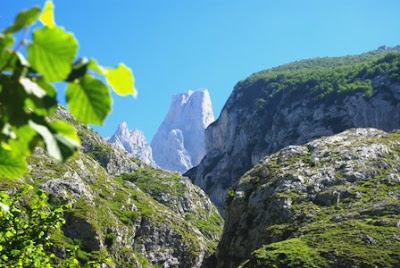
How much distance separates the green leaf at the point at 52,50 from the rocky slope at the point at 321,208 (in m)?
32.2

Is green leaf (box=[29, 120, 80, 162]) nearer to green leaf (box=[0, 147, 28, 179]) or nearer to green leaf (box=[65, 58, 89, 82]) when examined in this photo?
Answer: green leaf (box=[65, 58, 89, 82])

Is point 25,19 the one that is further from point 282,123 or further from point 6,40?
point 282,123

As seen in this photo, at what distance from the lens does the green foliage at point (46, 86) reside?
1.35 m

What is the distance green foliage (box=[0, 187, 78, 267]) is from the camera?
10508 millimetres

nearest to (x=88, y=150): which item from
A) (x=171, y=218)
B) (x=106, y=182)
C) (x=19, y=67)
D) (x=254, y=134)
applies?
(x=106, y=182)

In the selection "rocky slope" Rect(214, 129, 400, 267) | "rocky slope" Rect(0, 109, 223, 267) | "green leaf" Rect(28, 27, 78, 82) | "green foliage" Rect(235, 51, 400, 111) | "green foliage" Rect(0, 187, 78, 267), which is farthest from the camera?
"green foliage" Rect(235, 51, 400, 111)

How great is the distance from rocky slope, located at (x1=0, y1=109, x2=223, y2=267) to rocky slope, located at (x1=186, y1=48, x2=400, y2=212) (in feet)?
118

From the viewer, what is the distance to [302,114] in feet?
518

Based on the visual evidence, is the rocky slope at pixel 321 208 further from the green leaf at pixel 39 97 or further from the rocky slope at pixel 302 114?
the rocky slope at pixel 302 114

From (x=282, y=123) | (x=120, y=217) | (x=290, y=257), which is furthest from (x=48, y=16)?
(x=282, y=123)

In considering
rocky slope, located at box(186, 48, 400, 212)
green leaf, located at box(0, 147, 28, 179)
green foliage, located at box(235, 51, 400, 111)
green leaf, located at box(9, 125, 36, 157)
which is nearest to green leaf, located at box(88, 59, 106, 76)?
green leaf, located at box(9, 125, 36, 157)

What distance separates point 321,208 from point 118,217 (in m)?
62.2

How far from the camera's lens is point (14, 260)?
10562 mm

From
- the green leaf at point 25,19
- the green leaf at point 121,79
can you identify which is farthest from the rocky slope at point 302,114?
the green leaf at point 25,19
